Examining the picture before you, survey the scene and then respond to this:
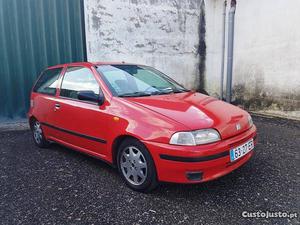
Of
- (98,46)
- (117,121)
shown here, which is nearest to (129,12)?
(98,46)

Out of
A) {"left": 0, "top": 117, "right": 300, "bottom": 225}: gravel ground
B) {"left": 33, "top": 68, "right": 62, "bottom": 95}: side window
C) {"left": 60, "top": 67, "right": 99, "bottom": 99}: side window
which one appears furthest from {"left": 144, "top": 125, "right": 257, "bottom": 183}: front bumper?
{"left": 33, "top": 68, "right": 62, "bottom": 95}: side window

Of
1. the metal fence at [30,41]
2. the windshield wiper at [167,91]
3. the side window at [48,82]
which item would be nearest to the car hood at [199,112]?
the windshield wiper at [167,91]

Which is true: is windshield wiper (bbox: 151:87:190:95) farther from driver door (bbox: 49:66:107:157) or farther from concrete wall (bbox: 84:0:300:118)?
concrete wall (bbox: 84:0:300:118)

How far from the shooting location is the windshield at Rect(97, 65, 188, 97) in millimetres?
3408

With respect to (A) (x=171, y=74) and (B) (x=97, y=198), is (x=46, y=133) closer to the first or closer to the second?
(B) (x=97, y=198)

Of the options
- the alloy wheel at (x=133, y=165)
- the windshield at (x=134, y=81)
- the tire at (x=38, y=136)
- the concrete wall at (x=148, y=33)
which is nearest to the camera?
the alloy wheel at (x=133, y=165)

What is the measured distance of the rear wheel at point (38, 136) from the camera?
15.1 feet

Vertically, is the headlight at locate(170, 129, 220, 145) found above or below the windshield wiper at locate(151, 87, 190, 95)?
below

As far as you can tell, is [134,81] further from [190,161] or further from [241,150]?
[241,150]

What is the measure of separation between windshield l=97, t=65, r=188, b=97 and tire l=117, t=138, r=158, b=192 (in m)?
0.67

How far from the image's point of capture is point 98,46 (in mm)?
6980

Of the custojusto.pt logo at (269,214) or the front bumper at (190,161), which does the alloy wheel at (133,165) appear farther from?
the custojusto.pt logo at (269,214)

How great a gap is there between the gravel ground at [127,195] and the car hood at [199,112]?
0.67 m

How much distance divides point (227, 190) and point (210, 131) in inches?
30.3
